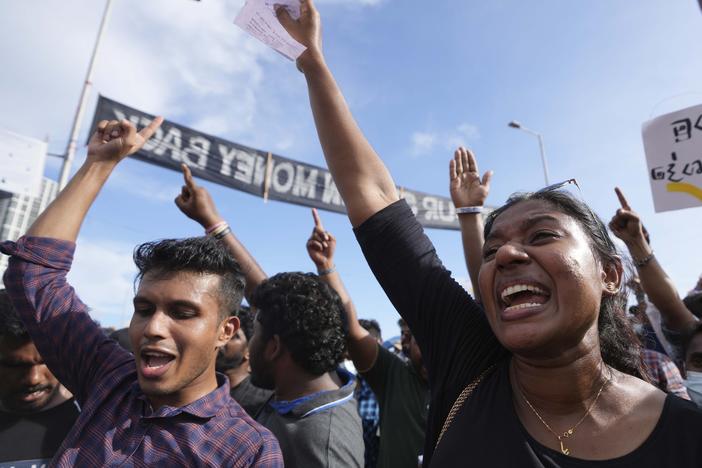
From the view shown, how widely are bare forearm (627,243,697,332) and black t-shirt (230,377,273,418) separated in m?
2.48

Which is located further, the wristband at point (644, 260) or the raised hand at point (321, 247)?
the raised hand at point (321, 247)

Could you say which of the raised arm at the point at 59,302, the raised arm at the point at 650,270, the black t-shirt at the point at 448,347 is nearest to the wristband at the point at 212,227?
the raised arm at the point at 59,302

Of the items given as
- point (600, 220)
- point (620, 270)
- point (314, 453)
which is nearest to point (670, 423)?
point (620, 270)

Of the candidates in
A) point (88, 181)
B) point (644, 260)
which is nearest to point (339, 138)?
point (88, 181)

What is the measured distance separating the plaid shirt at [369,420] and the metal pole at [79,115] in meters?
7.10

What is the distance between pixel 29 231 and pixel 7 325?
843 mm

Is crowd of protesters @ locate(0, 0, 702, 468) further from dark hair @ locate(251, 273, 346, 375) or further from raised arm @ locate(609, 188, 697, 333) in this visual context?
raised arm @ locate(609, 188, 697, 333)

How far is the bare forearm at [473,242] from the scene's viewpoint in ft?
7.13

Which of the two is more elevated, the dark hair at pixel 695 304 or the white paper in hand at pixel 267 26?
the white paper in hand at pixel 267 26

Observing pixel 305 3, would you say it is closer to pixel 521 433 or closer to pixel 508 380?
pixel 508 380

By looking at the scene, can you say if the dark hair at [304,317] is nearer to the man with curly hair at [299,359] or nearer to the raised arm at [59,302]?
the man with curly hair at [299,359]

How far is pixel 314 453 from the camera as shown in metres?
1.95

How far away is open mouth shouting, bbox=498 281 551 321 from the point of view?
127 cm

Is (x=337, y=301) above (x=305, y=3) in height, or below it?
below
